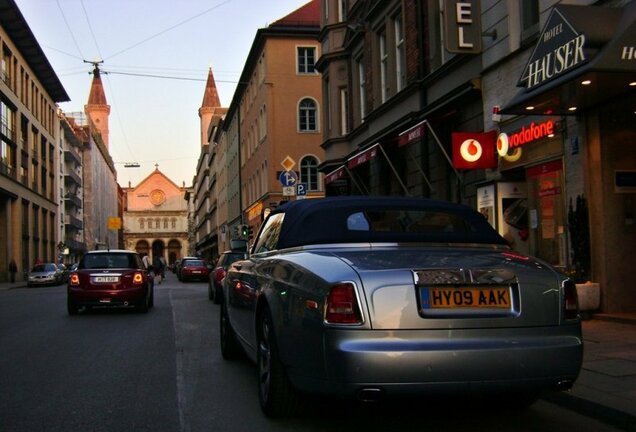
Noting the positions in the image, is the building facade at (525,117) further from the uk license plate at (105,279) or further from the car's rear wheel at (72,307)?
the car's rear wheel at (72,307)

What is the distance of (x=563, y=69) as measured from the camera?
8492mm

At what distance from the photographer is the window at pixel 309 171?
41.1 meters

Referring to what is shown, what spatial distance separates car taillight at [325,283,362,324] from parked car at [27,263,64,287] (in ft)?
122

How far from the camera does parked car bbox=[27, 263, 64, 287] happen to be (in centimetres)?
3747

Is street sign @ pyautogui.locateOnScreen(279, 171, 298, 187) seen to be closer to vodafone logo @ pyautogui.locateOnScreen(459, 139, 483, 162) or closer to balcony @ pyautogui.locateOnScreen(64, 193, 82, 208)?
vodafone logo @ pyautogui.locateOnScreen(459, 139, 483, 162)

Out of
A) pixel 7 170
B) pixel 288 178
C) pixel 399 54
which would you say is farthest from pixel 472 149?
pixel 7 170

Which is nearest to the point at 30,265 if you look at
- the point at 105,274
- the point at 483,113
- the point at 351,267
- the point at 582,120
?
the point at 105,274

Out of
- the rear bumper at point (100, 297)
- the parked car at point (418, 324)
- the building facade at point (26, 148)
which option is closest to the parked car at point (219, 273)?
the rear bumper at point (100, 297)

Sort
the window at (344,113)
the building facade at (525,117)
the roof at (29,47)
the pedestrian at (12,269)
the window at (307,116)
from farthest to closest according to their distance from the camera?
the roof at (29,47), the pedestrian at (12,269), the window at (307,116), the window at (344,113), the building facade at (525,117)

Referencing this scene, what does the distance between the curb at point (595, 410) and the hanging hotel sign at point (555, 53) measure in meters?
4.56

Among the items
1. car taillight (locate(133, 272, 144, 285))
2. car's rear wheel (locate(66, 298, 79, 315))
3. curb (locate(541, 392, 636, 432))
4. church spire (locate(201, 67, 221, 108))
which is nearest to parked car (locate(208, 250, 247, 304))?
car taillight (locate(133, 272, 144, 285))

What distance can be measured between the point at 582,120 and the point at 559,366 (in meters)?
7.14

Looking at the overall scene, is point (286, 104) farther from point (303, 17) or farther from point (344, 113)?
point (344, 113)

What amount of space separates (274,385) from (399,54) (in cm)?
1597
